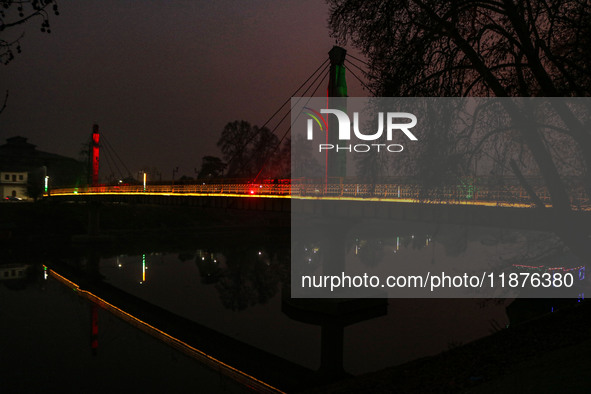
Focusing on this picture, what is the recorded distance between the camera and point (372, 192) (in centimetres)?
920

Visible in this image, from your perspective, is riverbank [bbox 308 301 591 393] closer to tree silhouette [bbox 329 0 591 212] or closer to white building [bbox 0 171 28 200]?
tree silhouette [bbox 329 0 591 212]

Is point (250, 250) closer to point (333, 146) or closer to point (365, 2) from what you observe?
point (333, 146)

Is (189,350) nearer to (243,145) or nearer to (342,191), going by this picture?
(342,191)

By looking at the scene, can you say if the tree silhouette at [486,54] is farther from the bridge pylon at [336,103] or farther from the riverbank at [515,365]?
the bridge pylon at [336,103]

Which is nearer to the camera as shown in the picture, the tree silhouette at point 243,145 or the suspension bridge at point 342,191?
the suspension bridge at point 342,191

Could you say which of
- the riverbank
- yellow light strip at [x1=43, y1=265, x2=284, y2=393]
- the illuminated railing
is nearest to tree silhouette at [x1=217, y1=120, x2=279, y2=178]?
the illuminated railing

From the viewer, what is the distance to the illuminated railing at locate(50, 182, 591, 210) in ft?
32.2

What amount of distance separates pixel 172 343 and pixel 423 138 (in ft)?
46.6

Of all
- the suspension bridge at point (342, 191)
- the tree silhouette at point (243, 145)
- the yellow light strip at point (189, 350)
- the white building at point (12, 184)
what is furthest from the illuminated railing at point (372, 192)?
the white building at point (12, 184)

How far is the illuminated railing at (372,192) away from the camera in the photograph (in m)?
9.80

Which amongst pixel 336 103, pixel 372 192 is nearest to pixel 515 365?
pixel 372 192

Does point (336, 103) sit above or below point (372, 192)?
above

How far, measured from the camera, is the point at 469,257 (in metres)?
42.3

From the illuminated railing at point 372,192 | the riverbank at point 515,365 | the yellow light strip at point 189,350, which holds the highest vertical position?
the illuminated railing at point 372,192
